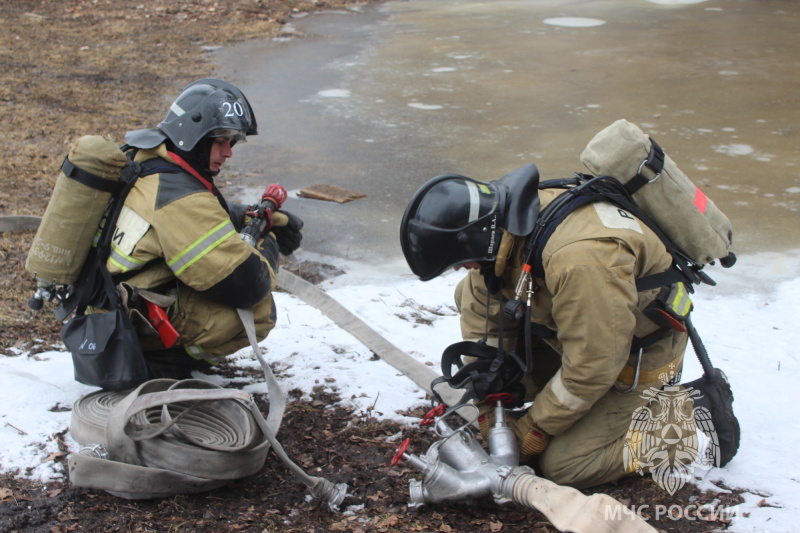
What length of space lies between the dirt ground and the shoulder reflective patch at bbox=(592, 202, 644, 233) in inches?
40.8

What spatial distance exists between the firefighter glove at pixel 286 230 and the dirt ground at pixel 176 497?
719mm

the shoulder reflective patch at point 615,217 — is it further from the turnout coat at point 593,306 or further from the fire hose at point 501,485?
the fire hose at point 501,485

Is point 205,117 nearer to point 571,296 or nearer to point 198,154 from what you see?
point 198,154

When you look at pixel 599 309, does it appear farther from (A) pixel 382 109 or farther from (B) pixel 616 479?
(A) pixel 382 109

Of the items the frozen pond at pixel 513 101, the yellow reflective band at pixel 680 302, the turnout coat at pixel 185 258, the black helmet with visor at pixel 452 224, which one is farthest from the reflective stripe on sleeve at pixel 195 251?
the frozen pond at pixel 513 101

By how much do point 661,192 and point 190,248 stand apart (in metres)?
1.85

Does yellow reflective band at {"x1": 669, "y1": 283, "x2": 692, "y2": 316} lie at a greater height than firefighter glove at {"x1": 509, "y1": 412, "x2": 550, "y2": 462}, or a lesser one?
greater

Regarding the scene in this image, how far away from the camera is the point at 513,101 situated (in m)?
9.00

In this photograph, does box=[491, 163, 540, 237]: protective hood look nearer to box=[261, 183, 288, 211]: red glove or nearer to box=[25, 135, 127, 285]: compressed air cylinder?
box=[261, 183, 288, 211]: red glove

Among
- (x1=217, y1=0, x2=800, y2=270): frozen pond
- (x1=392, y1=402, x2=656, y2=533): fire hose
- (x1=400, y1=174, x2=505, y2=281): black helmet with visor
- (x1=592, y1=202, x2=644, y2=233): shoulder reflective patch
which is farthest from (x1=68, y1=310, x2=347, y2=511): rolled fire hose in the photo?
(x1=217, y1=0, x2=800, y2=270): frozen pond

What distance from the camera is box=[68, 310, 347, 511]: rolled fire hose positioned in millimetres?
2775

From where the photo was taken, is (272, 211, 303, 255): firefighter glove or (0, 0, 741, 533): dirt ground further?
(272, 211, 303, 255): firefighter glove

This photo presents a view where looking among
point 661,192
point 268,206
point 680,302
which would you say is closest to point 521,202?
point 661,192

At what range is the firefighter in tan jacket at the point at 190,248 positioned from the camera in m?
3.16
